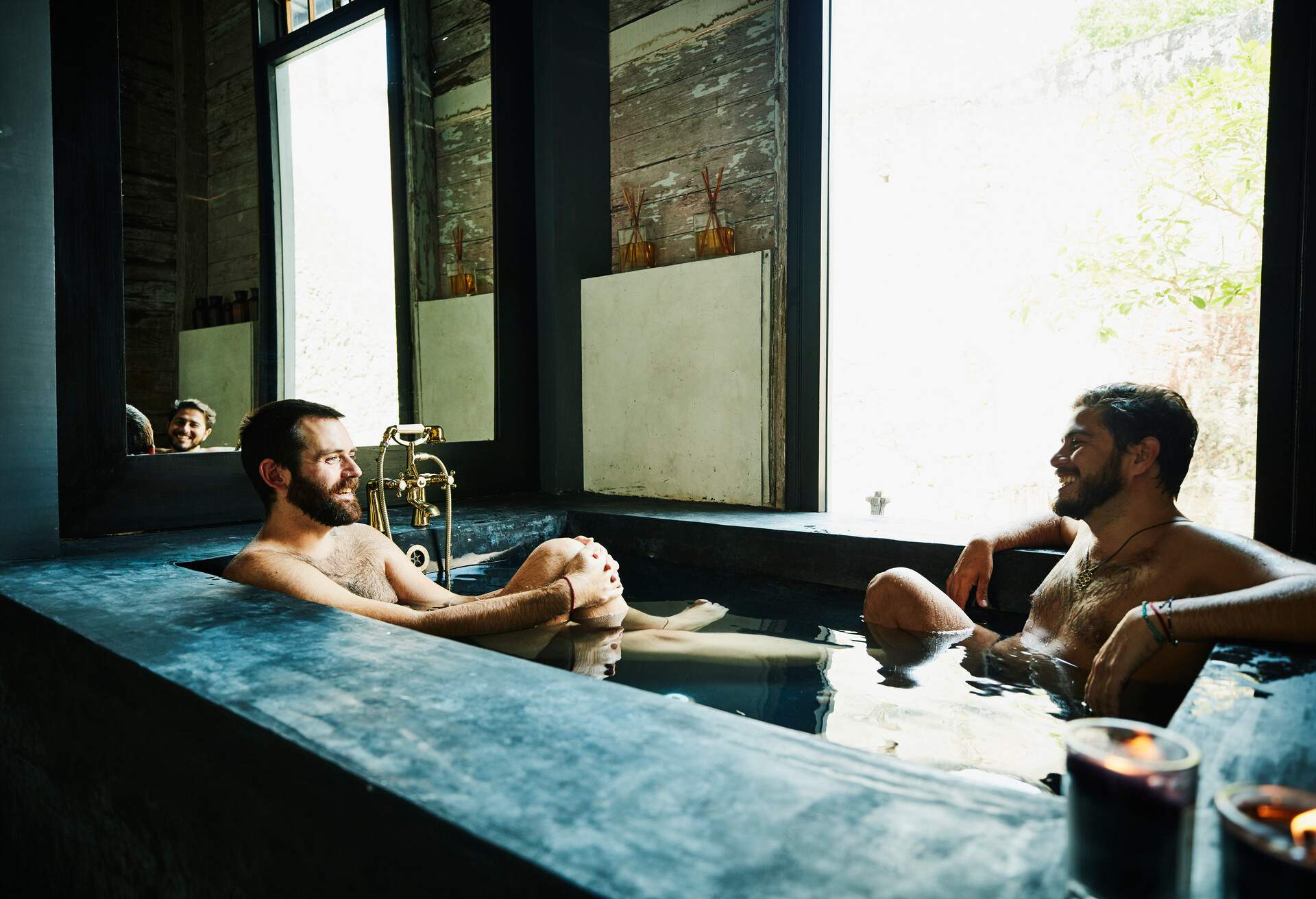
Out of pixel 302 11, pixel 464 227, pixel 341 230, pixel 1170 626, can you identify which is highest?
pixel 302 11

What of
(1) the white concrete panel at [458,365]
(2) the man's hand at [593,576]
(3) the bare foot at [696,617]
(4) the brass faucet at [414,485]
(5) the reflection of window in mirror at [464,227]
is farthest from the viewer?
(5) the reflection of window in mirror at [464,227]

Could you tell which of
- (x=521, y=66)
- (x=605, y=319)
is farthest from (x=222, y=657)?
(x=521, y=66)

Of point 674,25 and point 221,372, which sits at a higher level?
point 674,25

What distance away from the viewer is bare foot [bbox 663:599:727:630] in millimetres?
2471

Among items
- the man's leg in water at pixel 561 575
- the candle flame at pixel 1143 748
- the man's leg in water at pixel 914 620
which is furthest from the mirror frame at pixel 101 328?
the candle flame at pixel 1143 748

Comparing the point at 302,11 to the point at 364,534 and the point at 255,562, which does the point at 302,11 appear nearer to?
the point at 364,534

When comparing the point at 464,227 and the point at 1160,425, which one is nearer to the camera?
the point at 1160,425

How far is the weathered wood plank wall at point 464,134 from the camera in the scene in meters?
3.87

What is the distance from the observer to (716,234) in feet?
11.8

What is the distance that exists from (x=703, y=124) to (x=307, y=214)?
175 centimetres

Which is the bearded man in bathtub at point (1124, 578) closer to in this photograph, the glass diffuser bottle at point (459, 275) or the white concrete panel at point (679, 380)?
the white concrete panel at point (679, 380)

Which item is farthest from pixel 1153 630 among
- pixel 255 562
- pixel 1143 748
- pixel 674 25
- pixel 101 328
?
pixel 674 25

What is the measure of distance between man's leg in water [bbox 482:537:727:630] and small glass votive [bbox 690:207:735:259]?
1618 mm

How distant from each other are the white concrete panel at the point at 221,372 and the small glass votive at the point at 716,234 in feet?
6.16
